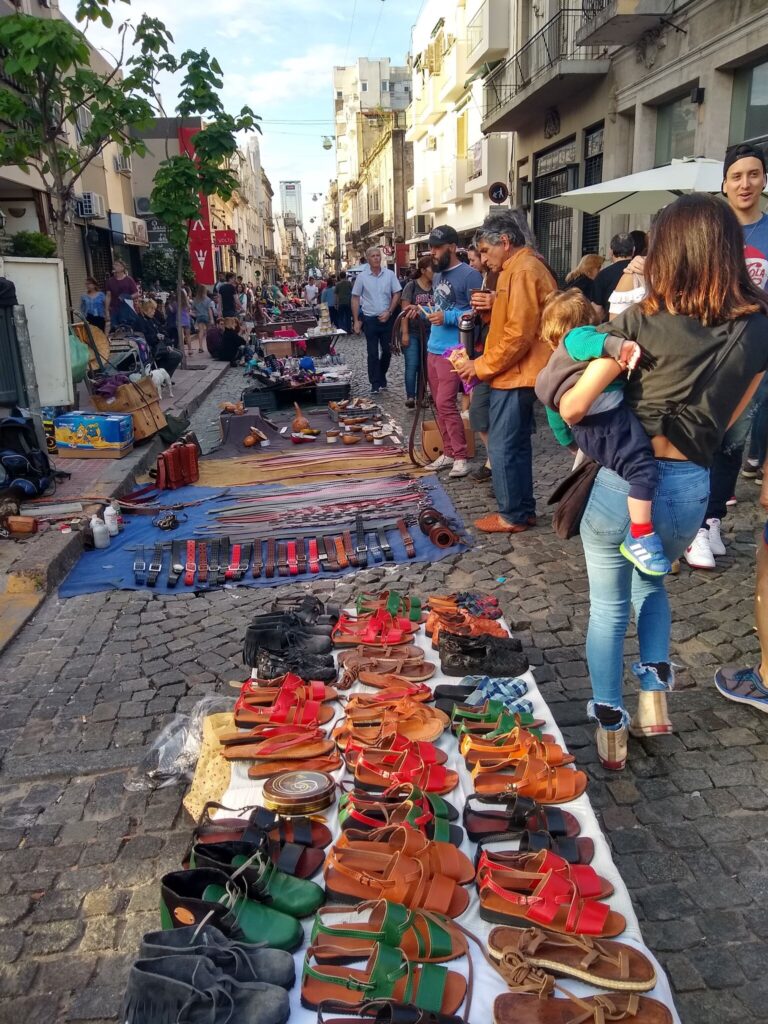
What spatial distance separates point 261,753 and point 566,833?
3.42ft

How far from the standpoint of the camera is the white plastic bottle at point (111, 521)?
5.89m

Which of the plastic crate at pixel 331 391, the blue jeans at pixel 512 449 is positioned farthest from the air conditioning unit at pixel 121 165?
the blue jeans at pixel 512 449

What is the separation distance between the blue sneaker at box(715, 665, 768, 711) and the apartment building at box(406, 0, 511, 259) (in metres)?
22.6

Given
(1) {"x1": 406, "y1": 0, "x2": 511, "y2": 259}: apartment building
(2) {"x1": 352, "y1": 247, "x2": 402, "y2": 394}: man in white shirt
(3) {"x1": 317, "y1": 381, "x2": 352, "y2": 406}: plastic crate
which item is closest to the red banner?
(2) {"x1": 352, "y1": 247, "x2": 402, "y2": 394}: man in white shirt

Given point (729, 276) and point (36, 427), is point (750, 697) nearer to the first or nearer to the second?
point (729, 276)

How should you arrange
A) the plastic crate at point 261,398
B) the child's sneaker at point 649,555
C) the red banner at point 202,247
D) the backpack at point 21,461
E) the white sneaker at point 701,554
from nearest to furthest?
the child's sneaker at point 649,555
the white sneaker at point 701,554
the backpack at point 21,461
the plastic crate at point 261,398
the red banner at point 202,247

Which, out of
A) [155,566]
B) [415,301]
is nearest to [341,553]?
[155,566]

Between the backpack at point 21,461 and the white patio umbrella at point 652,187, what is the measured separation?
5823mm

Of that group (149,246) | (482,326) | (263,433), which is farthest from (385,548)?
(149,246)

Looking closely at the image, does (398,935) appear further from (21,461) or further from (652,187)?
(652,187)

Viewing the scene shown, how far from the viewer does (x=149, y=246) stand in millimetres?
31016

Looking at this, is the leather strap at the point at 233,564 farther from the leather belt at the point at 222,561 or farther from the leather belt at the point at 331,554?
the leather belt at the point at 331,554

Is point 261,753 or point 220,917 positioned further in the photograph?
point 261,753

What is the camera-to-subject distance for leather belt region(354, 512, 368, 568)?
16.9 ft
